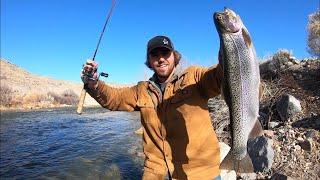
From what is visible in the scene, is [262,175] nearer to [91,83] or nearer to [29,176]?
[91,83]

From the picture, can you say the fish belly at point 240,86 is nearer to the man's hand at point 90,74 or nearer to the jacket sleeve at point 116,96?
the jacket sleeve at point 116,96

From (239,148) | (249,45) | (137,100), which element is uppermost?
(249,45)

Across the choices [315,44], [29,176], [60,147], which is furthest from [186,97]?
[315,44]

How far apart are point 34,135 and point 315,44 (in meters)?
12.3

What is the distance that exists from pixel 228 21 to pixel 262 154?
Answer: 5032 mm

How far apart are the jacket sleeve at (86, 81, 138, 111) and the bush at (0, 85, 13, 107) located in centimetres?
4124

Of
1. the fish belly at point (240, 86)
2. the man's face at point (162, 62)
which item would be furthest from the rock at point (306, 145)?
the fish belly at point (240, 86)

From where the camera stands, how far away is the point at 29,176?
34.7 ft

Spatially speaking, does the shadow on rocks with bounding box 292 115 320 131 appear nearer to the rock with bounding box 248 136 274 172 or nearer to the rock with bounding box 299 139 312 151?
the rock with bounding box 299 139 312 151

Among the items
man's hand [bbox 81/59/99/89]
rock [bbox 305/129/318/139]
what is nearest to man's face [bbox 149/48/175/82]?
man's hand [bbox 81/59/99/89]

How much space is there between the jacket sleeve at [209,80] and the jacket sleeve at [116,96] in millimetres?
793

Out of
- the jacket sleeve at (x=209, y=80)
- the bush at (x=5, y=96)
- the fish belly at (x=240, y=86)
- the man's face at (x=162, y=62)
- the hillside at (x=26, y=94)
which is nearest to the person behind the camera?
the fish belly at (x=240, y=86)

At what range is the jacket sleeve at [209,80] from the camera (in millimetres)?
4008

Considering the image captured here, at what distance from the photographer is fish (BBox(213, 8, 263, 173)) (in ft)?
10.4
